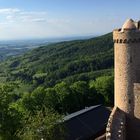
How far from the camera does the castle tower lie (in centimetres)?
3203

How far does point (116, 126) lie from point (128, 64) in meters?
6.83

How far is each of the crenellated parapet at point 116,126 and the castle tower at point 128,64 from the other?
90 centimetres

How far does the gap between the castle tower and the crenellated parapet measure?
90cm

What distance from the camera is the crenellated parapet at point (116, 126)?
1163 inches

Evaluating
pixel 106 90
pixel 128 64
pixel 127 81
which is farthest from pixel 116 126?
pixel 106 90

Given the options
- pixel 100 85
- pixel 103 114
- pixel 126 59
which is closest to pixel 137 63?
pixel 126 59

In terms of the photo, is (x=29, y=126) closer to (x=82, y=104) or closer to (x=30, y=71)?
(x=82, y=104)

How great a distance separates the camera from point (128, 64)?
32406 mm

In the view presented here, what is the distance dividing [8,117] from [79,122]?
59.5 feet

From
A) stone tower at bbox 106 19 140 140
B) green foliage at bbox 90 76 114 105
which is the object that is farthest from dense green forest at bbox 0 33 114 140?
stone tower at bbox 106 19 140 140

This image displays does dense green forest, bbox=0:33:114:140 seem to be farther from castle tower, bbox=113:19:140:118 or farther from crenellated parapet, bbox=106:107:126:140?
castle tower, bbox=113:19:140:118

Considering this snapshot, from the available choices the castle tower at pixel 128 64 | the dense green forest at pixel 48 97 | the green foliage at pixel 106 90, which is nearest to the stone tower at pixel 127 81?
the castle tower at pixel 128 64

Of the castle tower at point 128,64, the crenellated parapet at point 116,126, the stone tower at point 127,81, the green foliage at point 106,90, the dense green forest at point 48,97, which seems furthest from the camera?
the green foliage at point 106,90

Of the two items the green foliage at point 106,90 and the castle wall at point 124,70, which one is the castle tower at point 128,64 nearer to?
the castle wall at point 124,70
